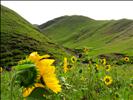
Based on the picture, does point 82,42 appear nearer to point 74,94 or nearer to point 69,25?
point 69,25

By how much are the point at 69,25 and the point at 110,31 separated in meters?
33.5

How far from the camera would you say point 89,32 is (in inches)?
5069

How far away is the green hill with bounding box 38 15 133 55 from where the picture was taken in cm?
10081

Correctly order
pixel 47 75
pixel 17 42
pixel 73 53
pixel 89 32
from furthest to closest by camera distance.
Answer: pixel 89 32 < pixel 73 53 < pixel 17 42 < pixel 47 75

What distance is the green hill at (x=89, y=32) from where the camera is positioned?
331 ft

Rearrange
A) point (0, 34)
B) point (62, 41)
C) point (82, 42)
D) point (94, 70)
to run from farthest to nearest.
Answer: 1. point (62, 41)
2. point (82, 42)
3. point (0, 34)
4. point (94, 70)

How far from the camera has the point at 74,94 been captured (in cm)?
689

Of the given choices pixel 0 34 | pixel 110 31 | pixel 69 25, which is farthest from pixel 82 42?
pixel 0 34

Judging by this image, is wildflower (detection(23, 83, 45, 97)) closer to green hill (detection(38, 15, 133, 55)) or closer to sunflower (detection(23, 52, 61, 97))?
sunflower (detection(23, 52, 61, 97))

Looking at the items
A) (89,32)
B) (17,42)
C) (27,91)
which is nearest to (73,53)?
(17,42)

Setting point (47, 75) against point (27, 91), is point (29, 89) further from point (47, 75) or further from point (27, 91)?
point (47, 75)

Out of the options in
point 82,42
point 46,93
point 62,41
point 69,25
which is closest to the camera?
point 46,93

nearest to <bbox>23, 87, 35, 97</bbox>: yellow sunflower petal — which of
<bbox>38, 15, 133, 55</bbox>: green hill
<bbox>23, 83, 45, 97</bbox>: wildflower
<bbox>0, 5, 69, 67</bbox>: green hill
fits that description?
<bbox>23, 83, 45, 97</bbox>: wildflower

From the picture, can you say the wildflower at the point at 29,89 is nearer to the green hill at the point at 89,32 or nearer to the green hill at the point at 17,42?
the green hill at the point at 17,42
